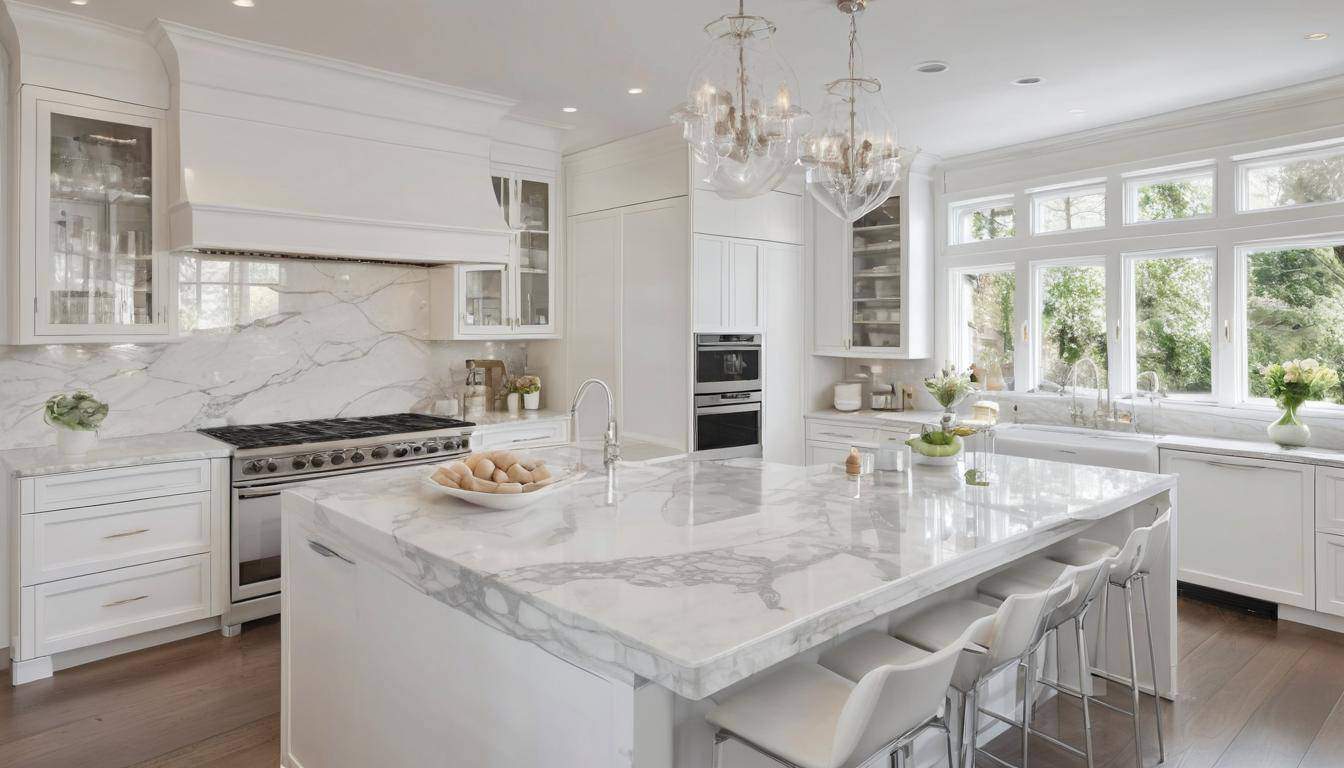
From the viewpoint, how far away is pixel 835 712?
1.68 m

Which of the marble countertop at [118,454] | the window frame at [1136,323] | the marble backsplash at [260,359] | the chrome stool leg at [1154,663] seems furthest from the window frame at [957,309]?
the marble countertop at [118,454]

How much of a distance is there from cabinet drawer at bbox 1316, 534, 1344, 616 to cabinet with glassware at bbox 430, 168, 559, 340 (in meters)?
4.50

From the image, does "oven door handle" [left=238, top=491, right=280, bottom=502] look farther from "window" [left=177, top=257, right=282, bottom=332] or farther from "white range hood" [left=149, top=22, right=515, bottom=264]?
"white range hood" [left=149, top=22, right=515, bottom=264]

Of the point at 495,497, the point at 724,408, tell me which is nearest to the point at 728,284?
the point at 724,408

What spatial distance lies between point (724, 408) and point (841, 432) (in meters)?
1.03

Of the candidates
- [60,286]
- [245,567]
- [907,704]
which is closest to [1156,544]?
[907,704]

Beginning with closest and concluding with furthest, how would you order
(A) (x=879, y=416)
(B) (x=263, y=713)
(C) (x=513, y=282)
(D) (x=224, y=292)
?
(B) (x=263, y=713) < (D) (x=224, y=292) < (C) (x=513, y=282) < (A) (x=879, y=416)

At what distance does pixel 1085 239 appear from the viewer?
5.17 meters

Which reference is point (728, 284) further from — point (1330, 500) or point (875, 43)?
point (1330, 500)

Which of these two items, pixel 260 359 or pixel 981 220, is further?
pixel 981 220

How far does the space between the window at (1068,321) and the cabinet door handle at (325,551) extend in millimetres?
4773

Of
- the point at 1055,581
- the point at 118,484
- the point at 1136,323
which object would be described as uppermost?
the point at 1136,323

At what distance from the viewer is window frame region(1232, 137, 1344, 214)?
13.8ft

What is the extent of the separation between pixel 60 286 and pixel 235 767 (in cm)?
231
